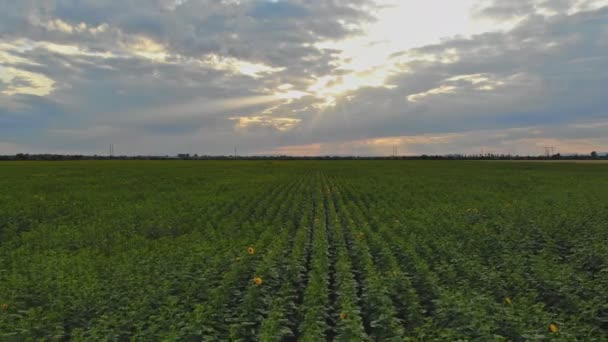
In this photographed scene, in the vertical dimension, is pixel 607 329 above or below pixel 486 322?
below

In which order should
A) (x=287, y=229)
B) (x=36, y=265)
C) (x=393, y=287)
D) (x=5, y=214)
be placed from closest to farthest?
(x=393, y=287) < (x=36, y=265) < (x=287, y=229) < (x=5, y=214)

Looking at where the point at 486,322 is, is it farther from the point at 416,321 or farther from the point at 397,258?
the point at 397,258

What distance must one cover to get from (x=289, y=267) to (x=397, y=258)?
322 centimetres

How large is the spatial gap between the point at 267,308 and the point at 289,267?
169 centimetres

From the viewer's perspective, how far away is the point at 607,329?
6180 millimetres

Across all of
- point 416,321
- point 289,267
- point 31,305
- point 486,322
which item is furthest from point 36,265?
point 486,322

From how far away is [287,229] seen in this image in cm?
1377

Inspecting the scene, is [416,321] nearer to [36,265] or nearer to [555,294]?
[555,294]

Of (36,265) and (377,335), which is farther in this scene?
(36,265)

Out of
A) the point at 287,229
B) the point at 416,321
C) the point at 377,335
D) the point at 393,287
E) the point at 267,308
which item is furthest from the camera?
the point at 287,229

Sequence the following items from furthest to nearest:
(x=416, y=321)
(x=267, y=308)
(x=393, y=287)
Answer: (x=393, y=287), (x=267, y=308), (x=416, y=321)

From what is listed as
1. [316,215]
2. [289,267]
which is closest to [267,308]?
[289,267]

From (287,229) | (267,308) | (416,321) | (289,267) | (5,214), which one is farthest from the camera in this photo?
(5,214)

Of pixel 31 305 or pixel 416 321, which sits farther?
pixel 31 305
